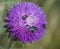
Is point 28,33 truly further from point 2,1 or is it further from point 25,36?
point 2,1

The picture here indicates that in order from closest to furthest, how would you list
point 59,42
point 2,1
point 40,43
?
point 2,1 < point 40,43 < point 59,42

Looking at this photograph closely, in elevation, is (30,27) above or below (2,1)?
below

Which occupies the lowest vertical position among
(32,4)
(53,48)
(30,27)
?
(53,48)

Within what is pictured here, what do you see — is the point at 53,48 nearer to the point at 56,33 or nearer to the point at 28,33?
the point at 56,33

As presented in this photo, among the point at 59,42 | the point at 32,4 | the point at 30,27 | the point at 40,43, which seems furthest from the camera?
the point at 59,42

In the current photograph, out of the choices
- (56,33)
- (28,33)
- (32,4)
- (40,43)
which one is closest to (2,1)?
(32,4)

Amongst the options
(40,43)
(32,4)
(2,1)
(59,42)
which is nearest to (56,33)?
(59,42)

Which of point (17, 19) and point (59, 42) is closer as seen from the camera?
point (17, 19)
